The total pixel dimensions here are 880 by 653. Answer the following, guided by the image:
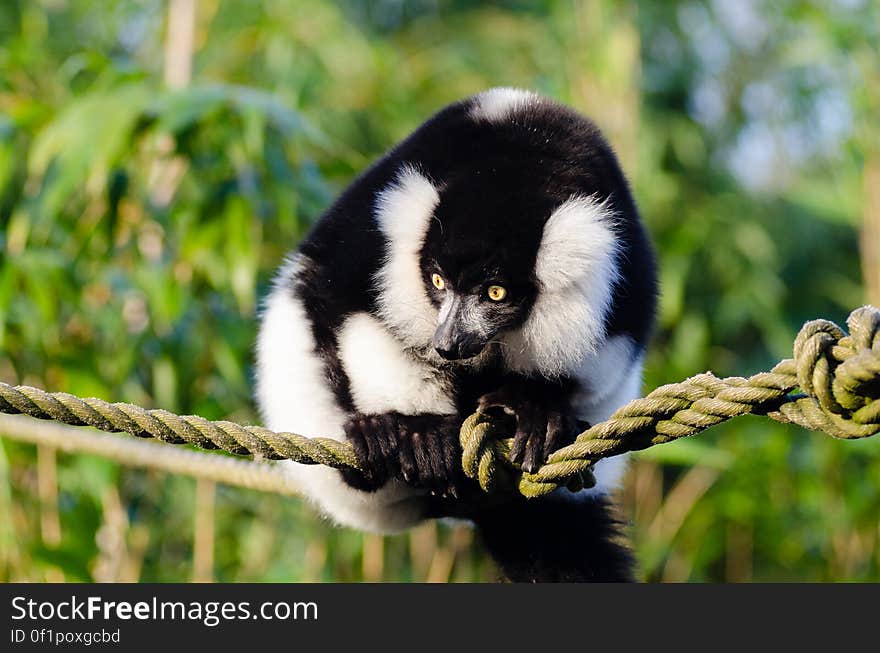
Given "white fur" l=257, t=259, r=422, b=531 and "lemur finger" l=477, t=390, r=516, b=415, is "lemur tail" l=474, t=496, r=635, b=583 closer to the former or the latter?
"white fur" l=257, t=259, r=422, b=531

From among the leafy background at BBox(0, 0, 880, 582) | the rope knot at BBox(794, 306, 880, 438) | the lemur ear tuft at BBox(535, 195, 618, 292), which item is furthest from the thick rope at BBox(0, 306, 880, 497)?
the leafy background at BBox(0, 0, 880, 582)

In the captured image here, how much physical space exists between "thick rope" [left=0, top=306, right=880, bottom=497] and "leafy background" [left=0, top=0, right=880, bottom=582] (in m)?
0.89

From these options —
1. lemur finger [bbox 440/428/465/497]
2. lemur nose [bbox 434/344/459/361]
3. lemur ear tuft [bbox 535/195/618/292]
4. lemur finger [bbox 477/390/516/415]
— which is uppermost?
lemur ear tuft [bbox 535/195/618/292]

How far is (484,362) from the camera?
2.41 metres

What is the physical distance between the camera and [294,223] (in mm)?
3527

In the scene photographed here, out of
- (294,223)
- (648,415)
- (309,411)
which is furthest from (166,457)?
(648,415)

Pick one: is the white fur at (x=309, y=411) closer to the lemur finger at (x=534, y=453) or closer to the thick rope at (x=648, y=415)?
the thick rope at (x=648, y=415)

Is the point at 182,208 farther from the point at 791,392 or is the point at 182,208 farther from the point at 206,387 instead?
the point at 791,392

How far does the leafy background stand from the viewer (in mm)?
3594

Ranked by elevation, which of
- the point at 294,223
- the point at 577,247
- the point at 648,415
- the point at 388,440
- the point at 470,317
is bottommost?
the point at 648,415

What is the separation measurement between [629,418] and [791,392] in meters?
0.28

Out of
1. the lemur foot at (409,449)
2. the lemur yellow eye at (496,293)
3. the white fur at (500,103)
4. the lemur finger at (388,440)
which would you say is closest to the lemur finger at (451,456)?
the lemur foot at (409,449)

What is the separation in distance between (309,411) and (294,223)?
123 centimetres

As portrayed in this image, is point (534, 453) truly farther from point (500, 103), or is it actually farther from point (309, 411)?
point (500, 103)
